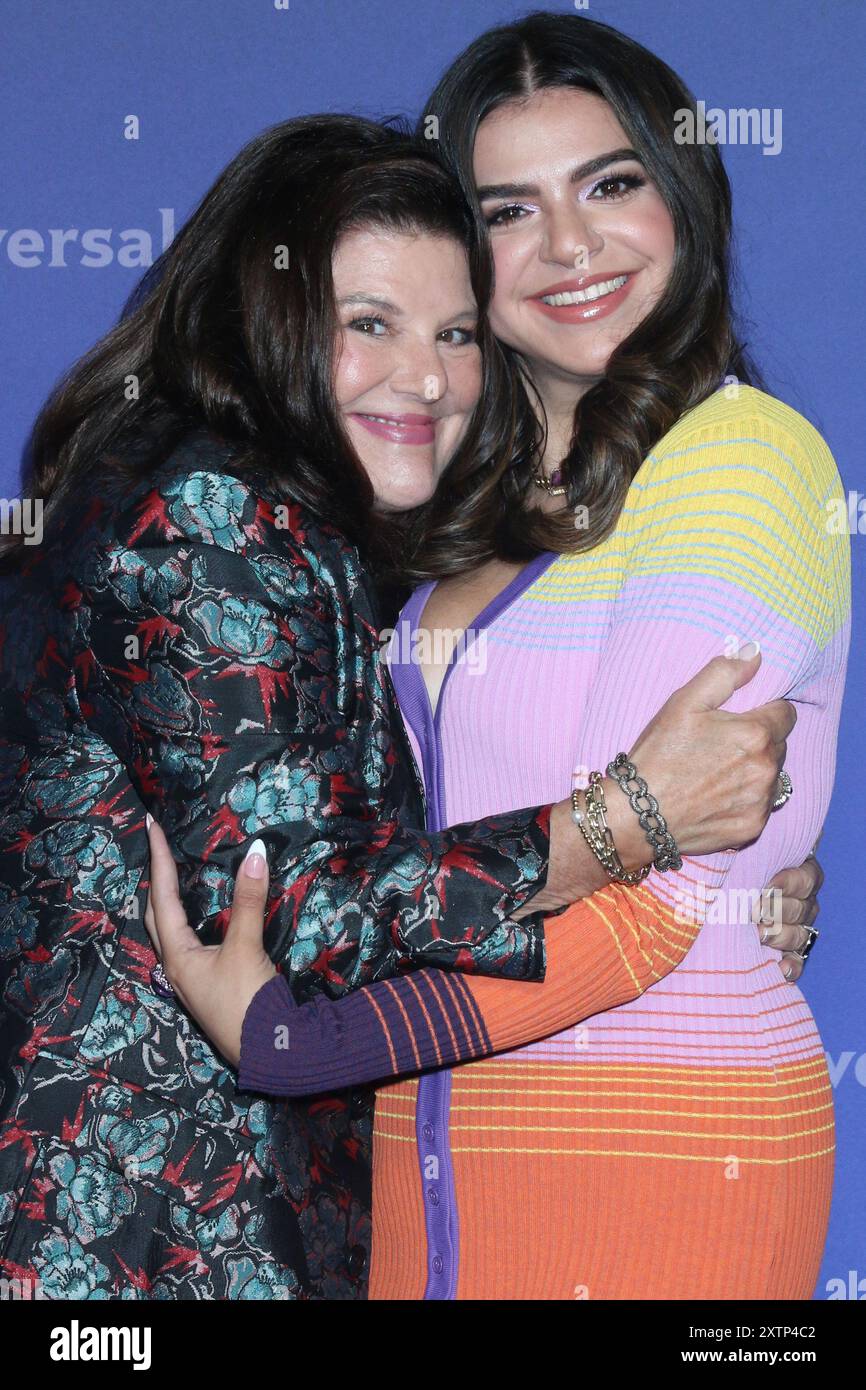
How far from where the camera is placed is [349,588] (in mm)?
1382

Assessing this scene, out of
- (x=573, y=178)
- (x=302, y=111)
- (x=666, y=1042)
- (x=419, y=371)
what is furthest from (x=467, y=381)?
(x=666, y=1042)

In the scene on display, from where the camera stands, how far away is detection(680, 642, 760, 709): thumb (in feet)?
4.23

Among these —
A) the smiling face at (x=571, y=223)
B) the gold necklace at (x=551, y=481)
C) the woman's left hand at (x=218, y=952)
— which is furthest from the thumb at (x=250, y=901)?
the smiling face at (x=571, y=223)

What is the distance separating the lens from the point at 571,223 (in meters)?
1.66

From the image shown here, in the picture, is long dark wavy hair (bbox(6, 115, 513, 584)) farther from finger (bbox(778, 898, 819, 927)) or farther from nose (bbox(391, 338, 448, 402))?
finger (bbox(778, 898, 819, 927))

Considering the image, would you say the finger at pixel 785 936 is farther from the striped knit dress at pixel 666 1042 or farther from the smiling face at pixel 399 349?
the smiling face at pixel 399 349

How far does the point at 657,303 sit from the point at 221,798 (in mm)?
781

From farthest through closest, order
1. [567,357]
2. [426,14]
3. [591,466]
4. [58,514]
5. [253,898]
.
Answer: [426,14], [567,357], [591,466], [58,514], [253,898]

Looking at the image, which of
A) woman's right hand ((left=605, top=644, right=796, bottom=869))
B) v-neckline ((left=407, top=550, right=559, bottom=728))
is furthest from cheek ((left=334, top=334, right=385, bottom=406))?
woman's right hand ((left=605, top=644, right=796, bottom=869))

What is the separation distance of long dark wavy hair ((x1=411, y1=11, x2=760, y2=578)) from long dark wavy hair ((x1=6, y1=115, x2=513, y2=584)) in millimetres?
125
